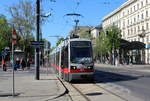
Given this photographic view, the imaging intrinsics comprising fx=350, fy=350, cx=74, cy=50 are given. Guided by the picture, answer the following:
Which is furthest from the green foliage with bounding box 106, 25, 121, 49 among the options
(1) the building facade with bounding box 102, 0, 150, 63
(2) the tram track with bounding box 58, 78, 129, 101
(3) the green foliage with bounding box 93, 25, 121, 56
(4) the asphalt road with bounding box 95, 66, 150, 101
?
(2) the tram track with bounding box 58, 78, 129, 101

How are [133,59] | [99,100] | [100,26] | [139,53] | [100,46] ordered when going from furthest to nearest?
1. [100,26]
2. [100,46]
3. [133,59]
4. [139,53]
5. [99,100]

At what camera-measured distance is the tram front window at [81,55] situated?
78.1 feet

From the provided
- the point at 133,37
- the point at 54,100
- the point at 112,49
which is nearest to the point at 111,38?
the point at 112,49

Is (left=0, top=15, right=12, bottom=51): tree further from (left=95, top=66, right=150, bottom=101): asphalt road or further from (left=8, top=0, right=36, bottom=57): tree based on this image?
(left=95, top=66, right=150, bottom=101): asphalt road

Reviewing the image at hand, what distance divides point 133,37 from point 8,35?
37.3m

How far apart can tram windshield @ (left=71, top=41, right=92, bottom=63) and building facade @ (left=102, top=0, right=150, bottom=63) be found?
6537 cm

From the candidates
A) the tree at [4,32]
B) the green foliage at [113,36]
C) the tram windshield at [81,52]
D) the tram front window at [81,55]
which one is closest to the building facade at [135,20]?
the green foliage at [113,36]

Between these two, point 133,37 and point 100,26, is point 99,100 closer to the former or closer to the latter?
point 133,37

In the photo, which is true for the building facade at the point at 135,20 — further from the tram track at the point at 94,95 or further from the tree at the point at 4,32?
the tram track at the point at 94,95

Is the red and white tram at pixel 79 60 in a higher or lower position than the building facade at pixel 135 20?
lower

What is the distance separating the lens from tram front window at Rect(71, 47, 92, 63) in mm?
23812

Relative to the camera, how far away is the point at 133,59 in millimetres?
99062

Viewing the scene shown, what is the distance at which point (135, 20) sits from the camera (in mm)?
98562

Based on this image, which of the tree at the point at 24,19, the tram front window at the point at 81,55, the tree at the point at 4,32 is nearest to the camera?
the tram front window at the point at 81,55
